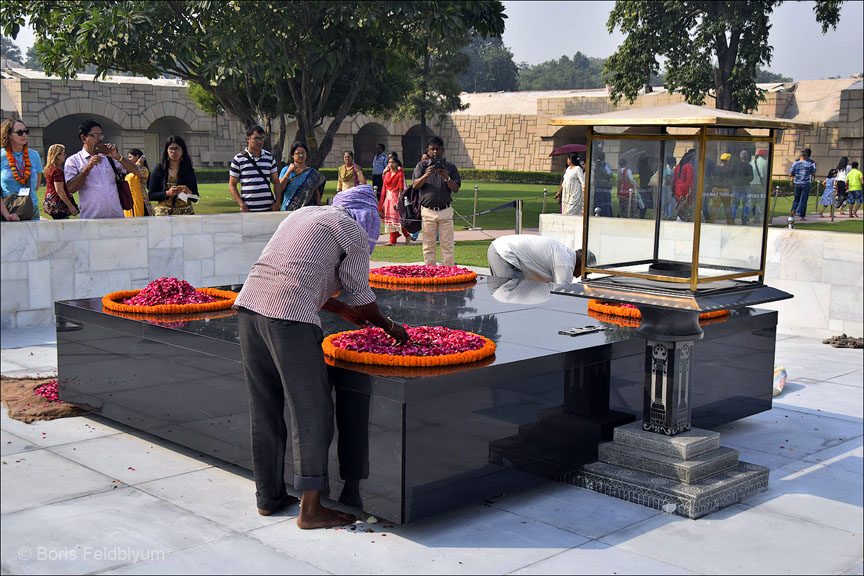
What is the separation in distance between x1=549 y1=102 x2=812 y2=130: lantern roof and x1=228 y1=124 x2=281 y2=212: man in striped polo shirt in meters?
5.36

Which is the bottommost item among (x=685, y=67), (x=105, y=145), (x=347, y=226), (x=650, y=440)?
(x=650, y=440)

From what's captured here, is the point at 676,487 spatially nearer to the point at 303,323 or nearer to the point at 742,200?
the point at 742,200

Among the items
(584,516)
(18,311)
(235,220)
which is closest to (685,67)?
(235,220)

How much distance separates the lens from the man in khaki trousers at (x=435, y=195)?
10398mm

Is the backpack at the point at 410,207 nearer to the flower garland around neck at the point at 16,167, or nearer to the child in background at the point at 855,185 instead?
the flower garland around neck at the point at 16,167

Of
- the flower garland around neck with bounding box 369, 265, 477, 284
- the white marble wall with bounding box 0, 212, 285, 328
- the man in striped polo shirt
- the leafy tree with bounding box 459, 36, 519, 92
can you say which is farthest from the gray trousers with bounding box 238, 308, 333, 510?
the leafy tree with bounding box 459, 36, 519, 92

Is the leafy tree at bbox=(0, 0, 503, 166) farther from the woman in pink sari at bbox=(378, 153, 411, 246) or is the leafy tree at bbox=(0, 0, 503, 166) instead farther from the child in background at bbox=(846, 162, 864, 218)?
the child in background at bbox=(846, 162, 864, 218)

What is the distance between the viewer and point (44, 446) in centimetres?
545

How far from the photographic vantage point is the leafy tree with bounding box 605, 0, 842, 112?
74.0 ft

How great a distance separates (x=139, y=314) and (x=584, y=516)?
3217 millimetres

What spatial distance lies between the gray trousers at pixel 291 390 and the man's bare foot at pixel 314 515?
0.08 meters

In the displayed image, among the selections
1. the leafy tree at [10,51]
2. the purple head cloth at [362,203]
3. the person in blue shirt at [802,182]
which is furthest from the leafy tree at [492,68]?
the purple head cloth at [362,203]

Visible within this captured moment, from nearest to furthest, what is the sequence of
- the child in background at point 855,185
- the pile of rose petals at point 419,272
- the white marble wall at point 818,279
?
1. the pile of rose petals at point 419,272
2. the white marble wall at point 818,279
3. the child in background at point 855,185

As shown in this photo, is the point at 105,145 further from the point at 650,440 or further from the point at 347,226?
the point at 650,440
